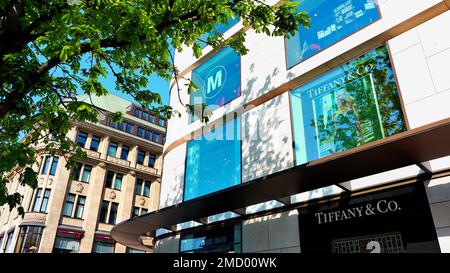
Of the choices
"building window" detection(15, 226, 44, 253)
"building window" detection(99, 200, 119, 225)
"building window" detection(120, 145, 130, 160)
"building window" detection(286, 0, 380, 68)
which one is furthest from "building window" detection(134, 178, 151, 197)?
"building window" detection(286, 0, 380, 68)

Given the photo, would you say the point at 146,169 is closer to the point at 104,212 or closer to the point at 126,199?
the point at 126,199

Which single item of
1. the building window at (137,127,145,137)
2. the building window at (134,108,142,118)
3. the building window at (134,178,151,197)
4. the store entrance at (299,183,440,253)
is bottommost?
the store entrance at (299,183,440,253)

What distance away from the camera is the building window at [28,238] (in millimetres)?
28391

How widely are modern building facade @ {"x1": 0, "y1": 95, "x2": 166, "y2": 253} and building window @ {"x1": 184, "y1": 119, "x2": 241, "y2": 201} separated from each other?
53.1 feet

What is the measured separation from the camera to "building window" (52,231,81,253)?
29.6 metres

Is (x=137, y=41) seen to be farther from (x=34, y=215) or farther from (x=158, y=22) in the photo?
(x=34, y=215)

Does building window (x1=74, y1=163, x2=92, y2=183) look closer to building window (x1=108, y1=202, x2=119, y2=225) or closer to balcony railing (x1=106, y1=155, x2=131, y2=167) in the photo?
balcony railing (x1=106, y1=155, x2=131, y2=167)

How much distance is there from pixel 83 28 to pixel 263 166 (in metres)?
6.83

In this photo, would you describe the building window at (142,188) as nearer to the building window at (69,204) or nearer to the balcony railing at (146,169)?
the balcony railing at (146,169)

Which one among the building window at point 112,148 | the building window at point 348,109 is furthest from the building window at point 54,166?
the building window at point 348,109

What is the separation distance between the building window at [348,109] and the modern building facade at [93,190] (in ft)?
68.7

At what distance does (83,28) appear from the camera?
5199mm

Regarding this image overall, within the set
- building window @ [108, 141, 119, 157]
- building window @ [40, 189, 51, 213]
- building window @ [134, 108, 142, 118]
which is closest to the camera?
building window @ [40, 189, 51, 213]
